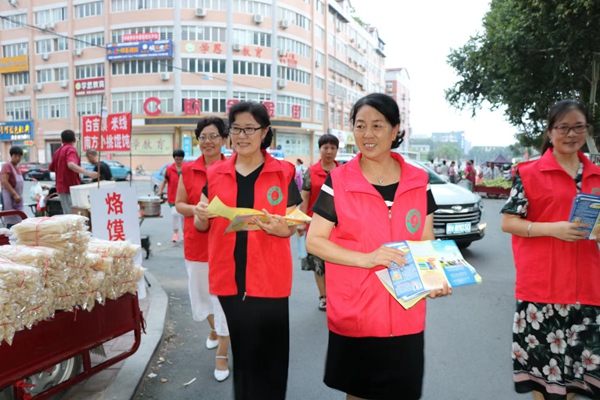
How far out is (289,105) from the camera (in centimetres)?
4100

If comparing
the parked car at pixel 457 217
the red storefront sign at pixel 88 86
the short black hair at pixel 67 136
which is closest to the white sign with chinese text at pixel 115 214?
the short black hair at pixel 67 136

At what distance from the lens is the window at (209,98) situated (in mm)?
36781

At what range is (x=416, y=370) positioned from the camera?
2.18 metres

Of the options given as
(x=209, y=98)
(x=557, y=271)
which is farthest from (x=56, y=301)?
(x=209, y=98)

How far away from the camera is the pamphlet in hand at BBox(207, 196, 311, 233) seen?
8.43 ft

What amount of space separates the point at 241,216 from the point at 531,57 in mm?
16813

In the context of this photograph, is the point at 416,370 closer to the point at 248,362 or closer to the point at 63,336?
the point at 248,362

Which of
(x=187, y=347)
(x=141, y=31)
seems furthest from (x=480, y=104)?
(x=141, y=31)

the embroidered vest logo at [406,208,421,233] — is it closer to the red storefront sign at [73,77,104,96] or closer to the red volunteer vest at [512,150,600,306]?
the red volunteer vest at [512,150,600,306]

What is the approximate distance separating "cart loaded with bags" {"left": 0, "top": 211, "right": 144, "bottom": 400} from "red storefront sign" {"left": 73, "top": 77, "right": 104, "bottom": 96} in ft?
127

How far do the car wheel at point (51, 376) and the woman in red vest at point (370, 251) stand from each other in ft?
6.04

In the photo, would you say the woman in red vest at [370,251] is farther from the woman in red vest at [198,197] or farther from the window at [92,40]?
the window at [92,40]

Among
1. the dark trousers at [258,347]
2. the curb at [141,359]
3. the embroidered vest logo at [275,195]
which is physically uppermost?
the embroidered vest logo at [275,195]

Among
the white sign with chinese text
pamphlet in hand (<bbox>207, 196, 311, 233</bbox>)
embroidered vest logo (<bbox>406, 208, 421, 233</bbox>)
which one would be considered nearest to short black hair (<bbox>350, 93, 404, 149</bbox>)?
embroidered vest logo (<bbox>406, 208, 421, 233</bbox>)
